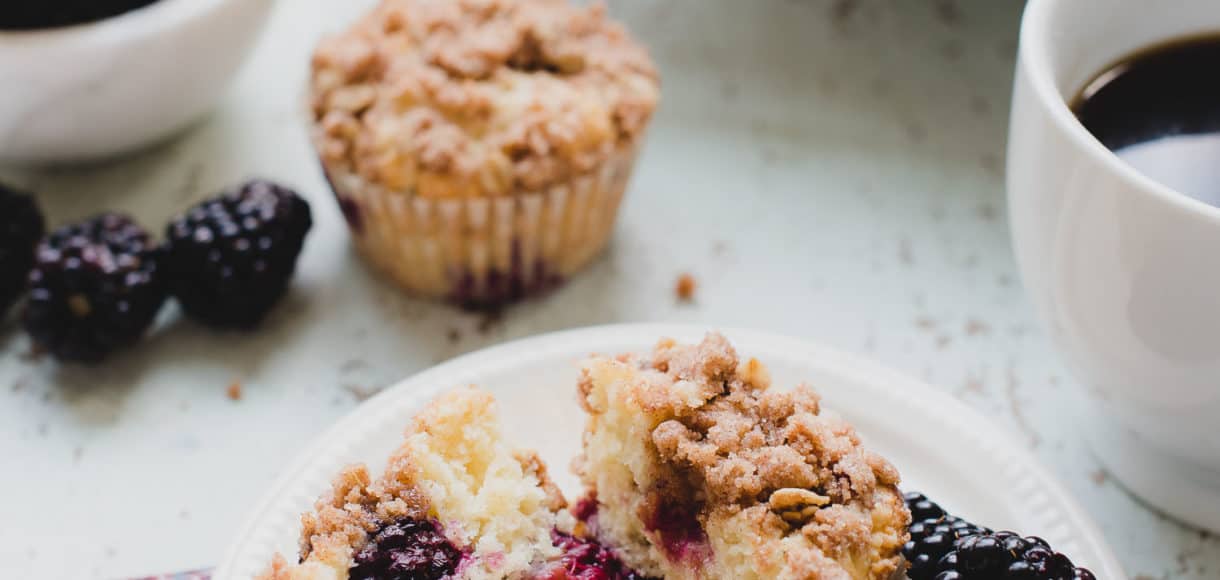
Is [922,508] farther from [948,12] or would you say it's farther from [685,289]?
[948,12]

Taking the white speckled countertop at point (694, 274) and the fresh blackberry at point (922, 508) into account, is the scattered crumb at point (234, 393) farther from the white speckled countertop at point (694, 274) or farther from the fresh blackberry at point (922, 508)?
the fresh blackberry at point (922, 508)

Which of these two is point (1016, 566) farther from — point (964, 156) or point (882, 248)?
point (964, 156)

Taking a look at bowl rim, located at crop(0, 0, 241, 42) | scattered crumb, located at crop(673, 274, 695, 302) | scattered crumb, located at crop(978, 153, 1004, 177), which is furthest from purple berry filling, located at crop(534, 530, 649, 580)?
scattered crumb, located at crop(978, 153, 1004, 177)

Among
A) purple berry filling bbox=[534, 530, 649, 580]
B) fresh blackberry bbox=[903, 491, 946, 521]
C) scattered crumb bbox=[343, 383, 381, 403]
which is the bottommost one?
scattered crumb bbox=[343, 383, 381, 403]

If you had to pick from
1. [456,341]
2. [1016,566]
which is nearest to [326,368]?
[456,341]

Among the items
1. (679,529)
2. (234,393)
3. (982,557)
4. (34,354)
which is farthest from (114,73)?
(982,557)

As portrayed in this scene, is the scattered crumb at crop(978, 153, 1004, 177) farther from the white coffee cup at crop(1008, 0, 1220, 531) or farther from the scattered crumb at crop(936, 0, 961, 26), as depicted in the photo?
the white coffee cup at crop(1008, 0, 1220, 531)
